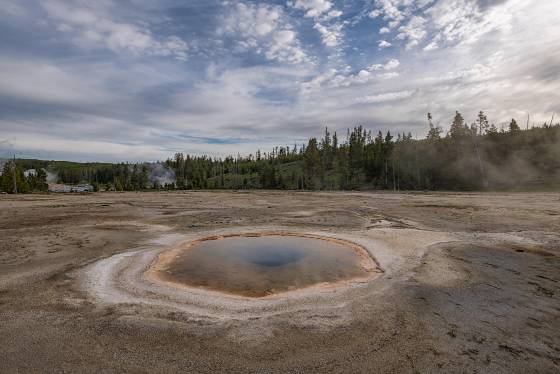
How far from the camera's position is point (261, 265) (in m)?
12.0

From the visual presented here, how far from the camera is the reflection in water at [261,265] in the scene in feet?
32.5

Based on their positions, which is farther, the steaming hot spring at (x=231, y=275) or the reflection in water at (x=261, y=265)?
the reflection in water at (x=261, y=265)

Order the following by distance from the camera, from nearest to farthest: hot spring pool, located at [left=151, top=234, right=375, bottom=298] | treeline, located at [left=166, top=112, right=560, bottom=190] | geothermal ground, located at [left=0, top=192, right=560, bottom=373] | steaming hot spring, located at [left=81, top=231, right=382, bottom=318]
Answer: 1. geothermal ground, located at [left=0, top=192, right=560, bottom=373]
2. steaming hot spring, located at [left=81, top=231, right=382, bottom=318]
3. hot spring pool, located at [left=151, top=234, right=375, bottom=298]
4. treeline, located at [left=166, top=112, right=560, bottom=190]

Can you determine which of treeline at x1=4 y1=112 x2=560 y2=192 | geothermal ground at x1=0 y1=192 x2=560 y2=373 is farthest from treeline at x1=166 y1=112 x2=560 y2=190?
geothermal ground at x1=0 y1=192 x2=560 y2=373

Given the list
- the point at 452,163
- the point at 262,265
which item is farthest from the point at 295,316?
the point at 452,163

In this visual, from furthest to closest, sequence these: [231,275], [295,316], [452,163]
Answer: [452,163] → [231,275] → [295,316]

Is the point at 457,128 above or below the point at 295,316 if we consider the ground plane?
above

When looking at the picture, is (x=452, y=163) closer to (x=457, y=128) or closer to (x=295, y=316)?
(x=457, y=128)

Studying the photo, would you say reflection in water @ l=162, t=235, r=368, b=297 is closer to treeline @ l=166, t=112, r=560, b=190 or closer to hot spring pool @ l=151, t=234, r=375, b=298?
hot spring pool @ l=151, t=234, r=375, b=298

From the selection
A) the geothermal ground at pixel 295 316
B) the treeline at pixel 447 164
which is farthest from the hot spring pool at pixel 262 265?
the treeline at pixel 447 164

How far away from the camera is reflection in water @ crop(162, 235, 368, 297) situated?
32.5 ft

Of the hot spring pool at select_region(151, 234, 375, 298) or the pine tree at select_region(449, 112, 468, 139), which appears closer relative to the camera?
the hot spring pool at select_region(151, 234, 375, 298)

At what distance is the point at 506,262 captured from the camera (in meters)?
11.6

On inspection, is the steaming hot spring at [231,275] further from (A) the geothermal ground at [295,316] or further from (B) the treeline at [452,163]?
(B) the treeline at [452,163]
